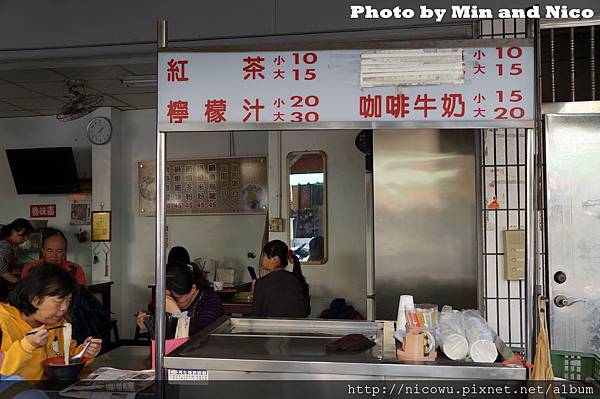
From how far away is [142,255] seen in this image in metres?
6.69

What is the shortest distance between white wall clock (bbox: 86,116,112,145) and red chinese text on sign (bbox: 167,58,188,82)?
4971 mm

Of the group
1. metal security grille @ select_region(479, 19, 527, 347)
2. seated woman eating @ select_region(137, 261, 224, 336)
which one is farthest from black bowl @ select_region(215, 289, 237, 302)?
metal security grille @ select_region(479, 19, 527, 347)

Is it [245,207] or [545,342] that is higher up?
[245,207]

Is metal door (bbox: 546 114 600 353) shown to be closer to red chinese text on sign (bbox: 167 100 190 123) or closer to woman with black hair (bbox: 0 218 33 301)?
red chinese text on sign (bbox: 167 100 190 123)

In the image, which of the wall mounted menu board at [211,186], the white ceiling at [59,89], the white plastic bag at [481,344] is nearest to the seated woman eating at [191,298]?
the white plastic bag at [481,344]

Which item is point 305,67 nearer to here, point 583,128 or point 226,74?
point 226,74

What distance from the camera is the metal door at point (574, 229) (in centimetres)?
329

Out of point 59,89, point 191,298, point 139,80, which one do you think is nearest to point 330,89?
point 191,298

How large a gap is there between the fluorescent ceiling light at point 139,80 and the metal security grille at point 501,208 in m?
3.13

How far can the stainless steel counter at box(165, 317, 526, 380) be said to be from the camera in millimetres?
1735

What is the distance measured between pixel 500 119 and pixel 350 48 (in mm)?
583

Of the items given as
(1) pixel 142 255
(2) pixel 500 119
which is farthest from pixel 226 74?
(1) pixel 142 255

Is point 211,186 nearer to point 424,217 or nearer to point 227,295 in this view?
point 227,295

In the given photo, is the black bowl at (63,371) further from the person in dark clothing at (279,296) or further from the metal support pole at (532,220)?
the metal support pole at (532,220)
